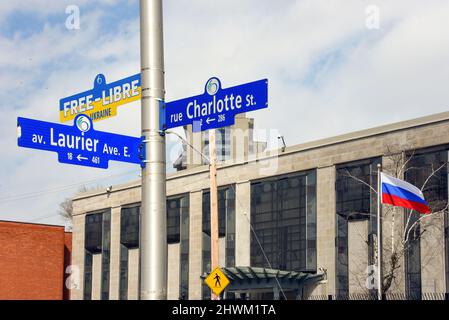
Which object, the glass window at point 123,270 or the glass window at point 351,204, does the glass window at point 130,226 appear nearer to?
the glass window at point 123,270

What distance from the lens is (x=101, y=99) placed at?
11.5m

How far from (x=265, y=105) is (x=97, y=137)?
8.17 ft

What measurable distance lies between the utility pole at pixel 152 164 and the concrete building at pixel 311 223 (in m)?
29.1

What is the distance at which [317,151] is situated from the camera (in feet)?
151

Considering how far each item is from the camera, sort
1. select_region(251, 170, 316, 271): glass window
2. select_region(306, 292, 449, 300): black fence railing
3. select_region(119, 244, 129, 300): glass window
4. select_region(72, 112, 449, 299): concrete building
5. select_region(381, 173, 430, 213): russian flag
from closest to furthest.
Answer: select_region(381, 173, 430, 213): russian flag → select_region(306, 292, 449, 300): black fence railing → select_region(72, 112, 449, 299): concrete building → select_region(251, 170, 316, 271): glass window → select_region(119, 244, 129, 300): glass window

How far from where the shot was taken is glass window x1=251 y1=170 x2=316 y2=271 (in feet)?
151

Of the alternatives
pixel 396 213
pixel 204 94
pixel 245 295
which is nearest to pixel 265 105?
pixel 204 94

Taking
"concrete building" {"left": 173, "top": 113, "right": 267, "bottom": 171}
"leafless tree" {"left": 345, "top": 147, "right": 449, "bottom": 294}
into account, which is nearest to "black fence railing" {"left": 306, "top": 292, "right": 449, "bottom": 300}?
"leafless tree" {"left": 345, "top": 147, "right": 449, "bottom": 294}

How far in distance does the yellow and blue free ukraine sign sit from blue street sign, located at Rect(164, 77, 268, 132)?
780mm

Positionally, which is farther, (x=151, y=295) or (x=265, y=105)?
(x=265, y=105)

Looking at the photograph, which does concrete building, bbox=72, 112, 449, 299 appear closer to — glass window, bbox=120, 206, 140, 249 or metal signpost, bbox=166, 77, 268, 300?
glass window, bbox=120, 206, 140, 249

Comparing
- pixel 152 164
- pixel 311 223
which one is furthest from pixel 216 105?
pixel 311 223

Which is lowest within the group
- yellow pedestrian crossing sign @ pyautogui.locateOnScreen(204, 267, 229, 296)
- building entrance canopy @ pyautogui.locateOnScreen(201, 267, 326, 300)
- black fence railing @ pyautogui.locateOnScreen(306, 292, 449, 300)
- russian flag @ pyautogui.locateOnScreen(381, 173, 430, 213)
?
black fence railing @ pyautogui.locateOnScreen(306, 292, 449, 300)
